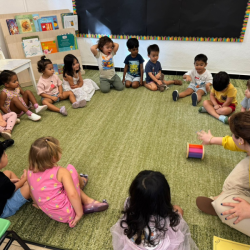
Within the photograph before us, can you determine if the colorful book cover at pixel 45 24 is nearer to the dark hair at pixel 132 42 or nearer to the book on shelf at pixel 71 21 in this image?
the book on shelf at pixel 71 21

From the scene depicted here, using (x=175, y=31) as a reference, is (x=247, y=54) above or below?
below

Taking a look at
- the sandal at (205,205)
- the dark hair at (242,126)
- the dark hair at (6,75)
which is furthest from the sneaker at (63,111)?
the dark hair at (242,126)

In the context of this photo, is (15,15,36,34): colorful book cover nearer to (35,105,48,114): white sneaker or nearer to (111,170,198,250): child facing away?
(35,105,48,114): white sneaker

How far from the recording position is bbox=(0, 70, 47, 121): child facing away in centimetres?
224

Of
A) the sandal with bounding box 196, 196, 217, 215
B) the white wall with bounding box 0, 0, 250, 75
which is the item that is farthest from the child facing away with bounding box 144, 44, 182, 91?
the sandal with bounding box 196, 196, 217, 215

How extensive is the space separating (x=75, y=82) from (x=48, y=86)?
0.36 meters

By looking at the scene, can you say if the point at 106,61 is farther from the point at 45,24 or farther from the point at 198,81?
the point at 198,81

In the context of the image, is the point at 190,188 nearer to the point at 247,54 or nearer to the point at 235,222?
the point at 235,222

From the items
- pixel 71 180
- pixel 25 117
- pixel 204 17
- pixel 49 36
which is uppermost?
pixel 204 17

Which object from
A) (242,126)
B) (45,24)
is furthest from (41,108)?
(242,126)

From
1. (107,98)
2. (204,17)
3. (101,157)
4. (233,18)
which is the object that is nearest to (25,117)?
(107,98)

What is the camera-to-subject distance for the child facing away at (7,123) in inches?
82.0

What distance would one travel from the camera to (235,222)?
1.16 meters

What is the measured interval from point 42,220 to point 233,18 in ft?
10.5
